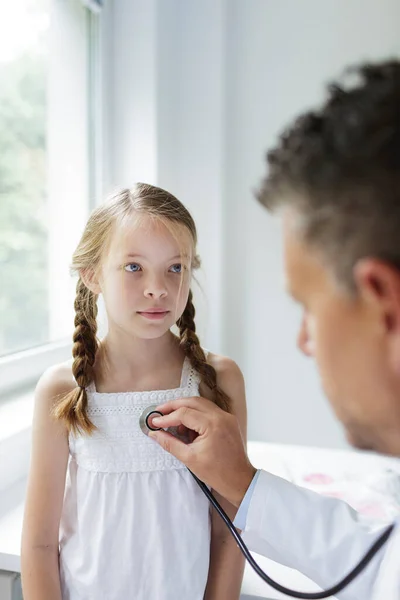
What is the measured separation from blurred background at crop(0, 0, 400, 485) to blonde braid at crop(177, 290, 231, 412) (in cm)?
54

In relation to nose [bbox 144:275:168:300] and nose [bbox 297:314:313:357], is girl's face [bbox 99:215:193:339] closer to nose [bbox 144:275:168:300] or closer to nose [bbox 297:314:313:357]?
nose [bbox 144:275:168:300]

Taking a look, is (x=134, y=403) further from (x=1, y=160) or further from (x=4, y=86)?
(x=4, y=86)

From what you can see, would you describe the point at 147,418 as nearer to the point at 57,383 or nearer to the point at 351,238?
the point at 57,383

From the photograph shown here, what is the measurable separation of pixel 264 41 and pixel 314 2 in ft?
0.71

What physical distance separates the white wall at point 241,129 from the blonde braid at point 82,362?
Answer: 0.87 meters

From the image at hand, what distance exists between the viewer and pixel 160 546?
884 millimetres

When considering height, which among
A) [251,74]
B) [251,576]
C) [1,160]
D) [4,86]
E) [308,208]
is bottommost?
[251,576]

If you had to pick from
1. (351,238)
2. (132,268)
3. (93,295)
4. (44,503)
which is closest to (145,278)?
(132,268)

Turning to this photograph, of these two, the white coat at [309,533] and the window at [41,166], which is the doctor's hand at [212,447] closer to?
the white coat at [309,533]

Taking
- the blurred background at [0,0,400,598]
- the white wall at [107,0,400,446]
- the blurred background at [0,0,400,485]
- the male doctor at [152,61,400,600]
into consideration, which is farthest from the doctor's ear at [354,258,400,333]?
the white wall at [107,0,400,446]

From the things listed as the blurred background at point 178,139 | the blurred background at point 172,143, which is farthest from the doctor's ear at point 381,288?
the blurred background at point 178,139

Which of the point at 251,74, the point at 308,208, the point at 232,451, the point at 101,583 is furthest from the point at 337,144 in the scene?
the point at 251,74

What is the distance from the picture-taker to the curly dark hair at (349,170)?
16.7 inches

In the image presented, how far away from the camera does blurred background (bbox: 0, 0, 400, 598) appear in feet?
4.71
